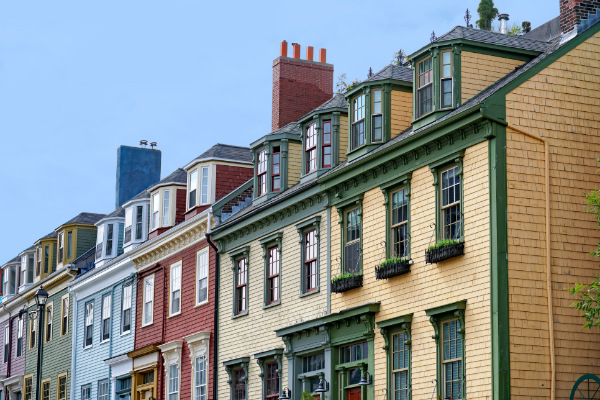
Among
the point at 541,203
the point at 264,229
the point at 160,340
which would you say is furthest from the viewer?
the point at 160,340

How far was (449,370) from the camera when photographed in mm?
23359

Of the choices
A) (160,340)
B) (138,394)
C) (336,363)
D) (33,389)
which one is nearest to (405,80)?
(336,363)

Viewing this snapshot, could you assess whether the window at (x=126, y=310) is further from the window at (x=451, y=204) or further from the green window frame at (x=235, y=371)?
the window at (x=451, y=204)

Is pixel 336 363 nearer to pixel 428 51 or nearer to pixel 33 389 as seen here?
pixel 428 51

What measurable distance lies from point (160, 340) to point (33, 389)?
49.4ft

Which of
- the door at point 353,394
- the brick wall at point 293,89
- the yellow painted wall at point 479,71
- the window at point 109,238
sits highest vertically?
the brick wall at point 293,89

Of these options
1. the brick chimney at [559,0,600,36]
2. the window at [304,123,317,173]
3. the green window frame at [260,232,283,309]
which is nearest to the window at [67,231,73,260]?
the green window frame at [260,232,283,309]

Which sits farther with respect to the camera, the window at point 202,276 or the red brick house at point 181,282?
the window at point 202,276

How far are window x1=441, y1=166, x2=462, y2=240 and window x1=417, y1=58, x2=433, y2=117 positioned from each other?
7.23 feet

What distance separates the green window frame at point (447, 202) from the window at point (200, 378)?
13.2 meters

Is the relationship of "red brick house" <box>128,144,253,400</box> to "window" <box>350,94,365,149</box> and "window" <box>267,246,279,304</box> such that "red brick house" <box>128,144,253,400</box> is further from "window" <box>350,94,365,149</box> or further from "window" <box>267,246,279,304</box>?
"window" <box>350,94,365,149</box>

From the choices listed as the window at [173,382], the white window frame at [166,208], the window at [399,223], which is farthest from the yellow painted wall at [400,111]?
the white window frame at [166,208]

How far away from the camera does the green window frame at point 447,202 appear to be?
2355 cm

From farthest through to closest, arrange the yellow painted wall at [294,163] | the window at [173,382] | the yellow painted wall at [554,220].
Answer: the window at [173,382] < the yellow painted wall at [294,163] < the yellow painted wall at [554,220]
